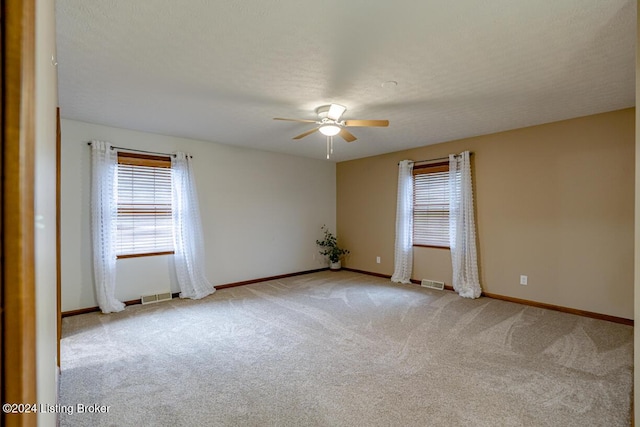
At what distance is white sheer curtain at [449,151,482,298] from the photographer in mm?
4762

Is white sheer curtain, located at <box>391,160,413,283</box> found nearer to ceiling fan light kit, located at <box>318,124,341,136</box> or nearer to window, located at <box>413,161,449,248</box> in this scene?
window, located at <box>413,161,449,248</box>

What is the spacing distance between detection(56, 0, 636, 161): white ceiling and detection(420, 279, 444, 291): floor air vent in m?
2.72

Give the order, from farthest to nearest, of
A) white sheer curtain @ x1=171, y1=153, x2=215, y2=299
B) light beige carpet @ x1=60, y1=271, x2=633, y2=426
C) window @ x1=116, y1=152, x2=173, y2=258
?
white sheer curtain @ x1=171, y1=153, x2=215, y2=299 → window @ x1=116, y1=152, x2=173, y2=258 → light beige carpet @ x1=60, y1=271, x2=633, y2=426

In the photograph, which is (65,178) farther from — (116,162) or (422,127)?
(422,127)

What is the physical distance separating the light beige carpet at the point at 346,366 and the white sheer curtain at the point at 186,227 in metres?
0.44

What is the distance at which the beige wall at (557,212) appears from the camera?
3658mm

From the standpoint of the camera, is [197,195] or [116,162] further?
[197,195]

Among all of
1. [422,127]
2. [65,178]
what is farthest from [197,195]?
[422,127]

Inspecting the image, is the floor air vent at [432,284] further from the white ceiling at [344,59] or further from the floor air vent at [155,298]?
the floor air vent at [155,298]

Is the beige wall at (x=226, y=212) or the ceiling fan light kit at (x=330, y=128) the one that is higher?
the ceiling fan light kit at (x=330, y=128)

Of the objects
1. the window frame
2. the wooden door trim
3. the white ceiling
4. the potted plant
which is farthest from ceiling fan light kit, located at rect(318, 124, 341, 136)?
the potted plant

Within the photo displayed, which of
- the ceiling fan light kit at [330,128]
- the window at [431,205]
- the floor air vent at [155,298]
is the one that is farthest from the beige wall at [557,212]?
the floor air vent at [155,298]

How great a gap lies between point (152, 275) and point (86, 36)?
11.1 feet

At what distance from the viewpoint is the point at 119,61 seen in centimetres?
241
